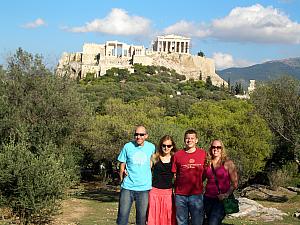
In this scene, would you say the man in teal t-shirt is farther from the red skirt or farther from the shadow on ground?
the shadow on ground

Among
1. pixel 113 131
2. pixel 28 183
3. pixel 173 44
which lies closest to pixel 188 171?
pixel 28 183

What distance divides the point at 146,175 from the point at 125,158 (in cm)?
43

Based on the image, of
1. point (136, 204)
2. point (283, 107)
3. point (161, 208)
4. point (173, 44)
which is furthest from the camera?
point (173, 44)

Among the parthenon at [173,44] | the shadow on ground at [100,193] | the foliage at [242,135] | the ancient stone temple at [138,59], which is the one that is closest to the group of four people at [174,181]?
the shadow on ground at [100,193]

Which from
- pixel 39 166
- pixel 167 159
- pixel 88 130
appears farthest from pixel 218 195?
pixel 88 130

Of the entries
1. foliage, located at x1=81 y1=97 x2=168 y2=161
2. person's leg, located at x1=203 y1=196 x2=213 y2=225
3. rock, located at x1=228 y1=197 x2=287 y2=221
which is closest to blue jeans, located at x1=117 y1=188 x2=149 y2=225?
person's leg, located at x1=203 y1=196 x2=213 y2=225

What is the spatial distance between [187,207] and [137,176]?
0.92 meters

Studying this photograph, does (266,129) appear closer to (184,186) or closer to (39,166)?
(39,166)

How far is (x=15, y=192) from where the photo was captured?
13227 millimetres

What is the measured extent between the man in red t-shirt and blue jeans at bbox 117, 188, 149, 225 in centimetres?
53

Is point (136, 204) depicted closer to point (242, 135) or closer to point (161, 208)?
point (161, 208)

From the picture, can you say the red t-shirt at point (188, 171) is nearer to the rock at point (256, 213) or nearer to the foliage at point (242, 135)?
the rock at point (256, 213)

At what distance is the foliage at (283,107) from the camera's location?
853 inches

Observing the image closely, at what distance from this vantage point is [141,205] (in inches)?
273
